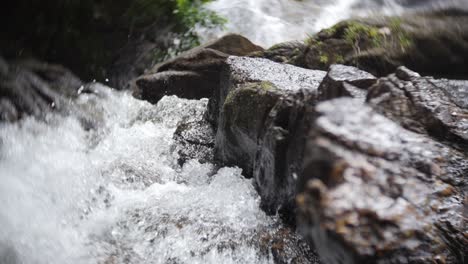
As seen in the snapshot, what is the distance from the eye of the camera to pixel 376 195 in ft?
5.61

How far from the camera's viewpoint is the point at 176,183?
377 cm

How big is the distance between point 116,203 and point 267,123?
169cm

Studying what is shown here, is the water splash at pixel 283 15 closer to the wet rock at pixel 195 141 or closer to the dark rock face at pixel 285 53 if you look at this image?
the dark rock face at pixel 285 53

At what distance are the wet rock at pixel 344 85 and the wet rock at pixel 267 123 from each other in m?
0.10

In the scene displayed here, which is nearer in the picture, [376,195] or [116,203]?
[376,195]

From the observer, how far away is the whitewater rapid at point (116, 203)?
273cm

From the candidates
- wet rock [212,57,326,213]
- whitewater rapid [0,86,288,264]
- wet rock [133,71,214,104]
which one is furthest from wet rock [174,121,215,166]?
wet rock [133,71,214,104]

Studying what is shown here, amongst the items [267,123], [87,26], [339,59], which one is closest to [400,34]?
[339,59]

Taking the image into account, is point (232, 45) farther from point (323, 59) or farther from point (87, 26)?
point (87, 26)

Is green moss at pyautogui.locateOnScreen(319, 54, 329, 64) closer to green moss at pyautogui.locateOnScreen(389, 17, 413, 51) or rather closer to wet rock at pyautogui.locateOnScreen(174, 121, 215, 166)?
green moss at pyautogui.locateOnScreen(389, 17, 413, 51)

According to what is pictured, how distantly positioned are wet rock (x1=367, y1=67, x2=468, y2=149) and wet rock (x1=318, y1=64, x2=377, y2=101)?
107 mm

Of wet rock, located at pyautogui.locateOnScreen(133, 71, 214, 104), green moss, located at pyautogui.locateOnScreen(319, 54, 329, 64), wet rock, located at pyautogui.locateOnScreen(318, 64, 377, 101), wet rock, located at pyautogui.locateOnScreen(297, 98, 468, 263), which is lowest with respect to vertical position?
wet rock, located at pyautogui.locateOnScreen(133, 71, 214, 104)

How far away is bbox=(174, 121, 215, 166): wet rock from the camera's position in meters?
4.19

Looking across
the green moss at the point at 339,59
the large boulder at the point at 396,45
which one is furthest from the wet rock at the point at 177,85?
the green moss at the point at 339,59
